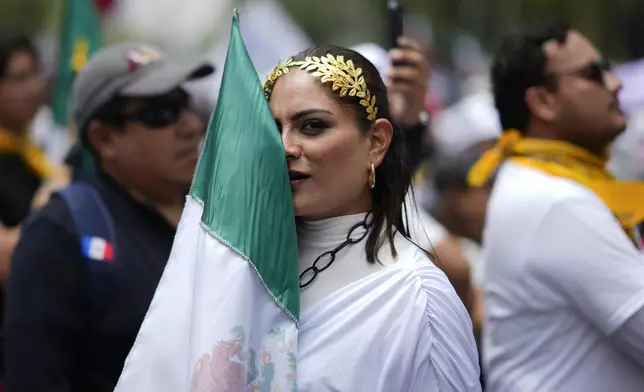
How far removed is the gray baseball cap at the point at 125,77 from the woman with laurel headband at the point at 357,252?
1195 millimetres

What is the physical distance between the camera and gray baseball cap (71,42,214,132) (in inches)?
185

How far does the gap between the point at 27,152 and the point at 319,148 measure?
3.55 m

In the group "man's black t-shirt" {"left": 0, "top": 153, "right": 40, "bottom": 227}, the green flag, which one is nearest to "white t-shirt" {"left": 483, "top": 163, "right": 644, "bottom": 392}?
"man's black t-shirt" {"left": 0, "top": 153, "right": 40, "bottom": 227}

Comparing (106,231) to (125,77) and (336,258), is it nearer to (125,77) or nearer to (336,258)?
(125,77)

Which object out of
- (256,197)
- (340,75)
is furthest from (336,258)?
(340,75)

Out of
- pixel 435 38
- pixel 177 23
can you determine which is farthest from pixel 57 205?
pixel 177 23

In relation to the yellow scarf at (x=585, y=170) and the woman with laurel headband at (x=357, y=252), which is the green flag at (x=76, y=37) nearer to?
the yellow scarf at (x=585, y=170)

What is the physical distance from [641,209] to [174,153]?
66.1 inches

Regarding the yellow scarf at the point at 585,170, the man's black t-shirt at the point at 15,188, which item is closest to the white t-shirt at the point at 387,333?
the yellow scarf at the point at 585,170

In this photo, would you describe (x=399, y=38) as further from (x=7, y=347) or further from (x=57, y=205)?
(x=7, y=347)

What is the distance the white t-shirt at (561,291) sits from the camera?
161 inches

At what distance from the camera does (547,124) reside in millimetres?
4758

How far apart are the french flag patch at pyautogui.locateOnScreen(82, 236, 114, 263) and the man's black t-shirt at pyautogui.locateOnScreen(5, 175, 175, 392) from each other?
3cm

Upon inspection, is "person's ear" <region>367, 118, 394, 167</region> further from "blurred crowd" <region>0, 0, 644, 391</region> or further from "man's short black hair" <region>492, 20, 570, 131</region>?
"man's short black hair" <region>492, 20, 570, 131</region>
